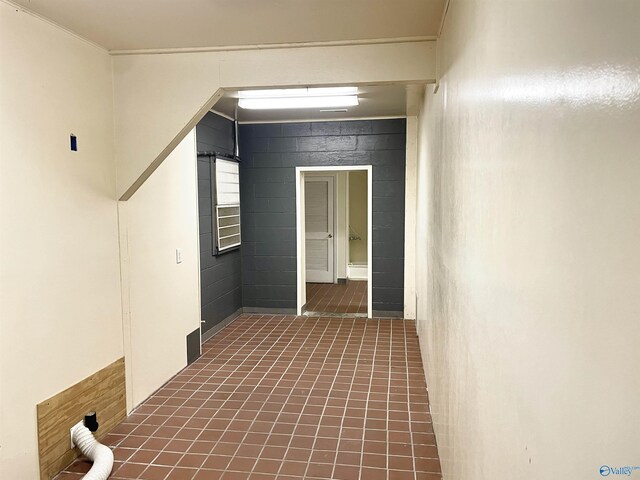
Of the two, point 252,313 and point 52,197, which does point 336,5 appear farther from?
point 252,313

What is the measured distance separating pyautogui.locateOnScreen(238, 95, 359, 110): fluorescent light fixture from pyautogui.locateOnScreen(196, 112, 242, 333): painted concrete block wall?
589 mm

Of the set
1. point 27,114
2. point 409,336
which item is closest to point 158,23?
point 27,114

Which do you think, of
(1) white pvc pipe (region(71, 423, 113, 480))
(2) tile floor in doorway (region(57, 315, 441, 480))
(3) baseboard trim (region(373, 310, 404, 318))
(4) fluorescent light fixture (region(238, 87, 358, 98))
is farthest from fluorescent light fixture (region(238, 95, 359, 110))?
(1) white pvc pipe (region(71, 423, 113, 480))

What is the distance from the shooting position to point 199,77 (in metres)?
3.10

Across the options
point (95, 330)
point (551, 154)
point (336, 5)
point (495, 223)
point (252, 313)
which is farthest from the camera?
point (252, 313)

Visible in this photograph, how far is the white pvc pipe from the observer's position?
270 centimetres

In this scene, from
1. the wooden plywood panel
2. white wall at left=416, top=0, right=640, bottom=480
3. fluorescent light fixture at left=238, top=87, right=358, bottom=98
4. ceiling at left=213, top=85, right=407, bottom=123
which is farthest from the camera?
ceiling at left=213, top=85, right=407, bottom=123

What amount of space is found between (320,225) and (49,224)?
20.5 ft

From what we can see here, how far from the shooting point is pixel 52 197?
2693mm

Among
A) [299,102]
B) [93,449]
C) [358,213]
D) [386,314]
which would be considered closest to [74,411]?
[93,449]

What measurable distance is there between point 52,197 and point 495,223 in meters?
2.40

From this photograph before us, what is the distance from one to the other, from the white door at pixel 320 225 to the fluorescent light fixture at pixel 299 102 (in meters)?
3.51

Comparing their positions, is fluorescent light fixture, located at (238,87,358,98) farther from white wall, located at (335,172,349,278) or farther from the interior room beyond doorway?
white wall, located at (335,172,349,278)

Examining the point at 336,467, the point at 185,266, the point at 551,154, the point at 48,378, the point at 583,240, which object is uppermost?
the point at 551,154
